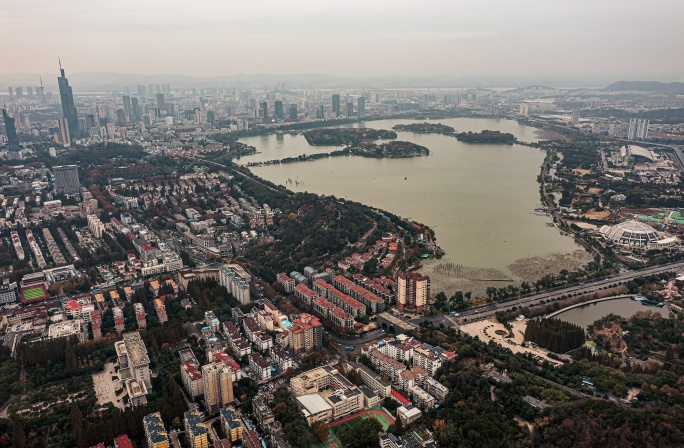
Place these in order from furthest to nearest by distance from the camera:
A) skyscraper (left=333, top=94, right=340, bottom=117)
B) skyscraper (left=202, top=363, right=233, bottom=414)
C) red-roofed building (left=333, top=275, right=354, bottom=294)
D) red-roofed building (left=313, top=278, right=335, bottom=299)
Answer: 1. skyscraper (left=333, top=94, right=340, bottom=117)
2. red-roofed building (left=333, top=275, right=354, bottom=294)
3. red-roofed building (left=313, top=278, right=335, bottom=299)
4. skyscraper (left=202, top=363, right=233, bottom=414)

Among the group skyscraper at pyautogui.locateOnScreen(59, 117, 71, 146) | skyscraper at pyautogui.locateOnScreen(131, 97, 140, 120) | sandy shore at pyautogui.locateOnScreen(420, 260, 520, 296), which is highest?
skyscraper at pyautogui.locateOnScreen(131, 97, 140, 120)

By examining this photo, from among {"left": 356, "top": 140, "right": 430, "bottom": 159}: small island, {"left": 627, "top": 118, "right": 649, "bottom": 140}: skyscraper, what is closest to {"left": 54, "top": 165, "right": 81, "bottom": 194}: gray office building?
{"left": 356, "top": 140, "right": 430, "bottom": 159}: small island

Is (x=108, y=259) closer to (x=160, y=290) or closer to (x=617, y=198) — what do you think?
(x=160, y=290)

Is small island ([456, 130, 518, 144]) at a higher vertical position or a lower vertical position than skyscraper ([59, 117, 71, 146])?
lower

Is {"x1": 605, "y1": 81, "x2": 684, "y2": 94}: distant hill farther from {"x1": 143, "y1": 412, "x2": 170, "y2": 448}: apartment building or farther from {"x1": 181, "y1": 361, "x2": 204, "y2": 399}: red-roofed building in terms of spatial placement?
Answer: {"x1": 143, "y1": 412, "x2": 170, "y2": 448}: apartment building

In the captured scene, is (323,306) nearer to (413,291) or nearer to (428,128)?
(413,291)

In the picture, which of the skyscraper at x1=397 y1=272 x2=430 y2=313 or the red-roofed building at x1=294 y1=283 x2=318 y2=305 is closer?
the skyscraper at x1=397 y1=272 x2=430 y2=313

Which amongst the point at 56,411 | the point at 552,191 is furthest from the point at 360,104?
the point at 56,411

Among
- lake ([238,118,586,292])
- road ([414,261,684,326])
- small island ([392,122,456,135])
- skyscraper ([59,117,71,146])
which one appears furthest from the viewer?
small island ([392,122,456,135])
